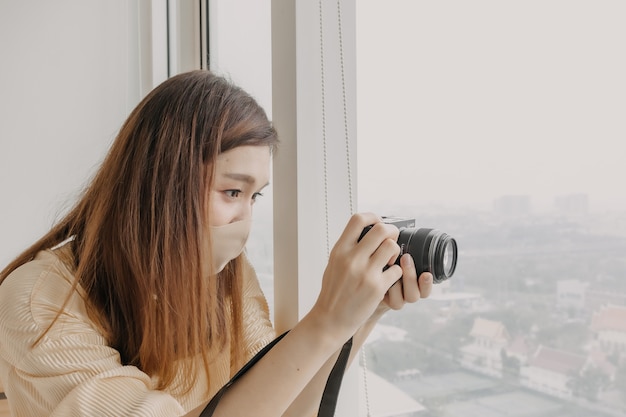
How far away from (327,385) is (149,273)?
13.0 inches

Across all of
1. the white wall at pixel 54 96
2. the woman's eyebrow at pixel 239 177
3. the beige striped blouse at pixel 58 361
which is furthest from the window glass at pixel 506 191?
the white wall at pixel 54 96

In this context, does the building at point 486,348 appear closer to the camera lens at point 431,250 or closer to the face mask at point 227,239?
the camera lens at point 431,250

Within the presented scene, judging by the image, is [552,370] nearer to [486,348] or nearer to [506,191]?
[486,348]

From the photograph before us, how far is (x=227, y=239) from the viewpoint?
94 centimetres

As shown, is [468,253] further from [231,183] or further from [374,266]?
[231,183]

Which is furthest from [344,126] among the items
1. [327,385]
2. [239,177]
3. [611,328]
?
[611,328]

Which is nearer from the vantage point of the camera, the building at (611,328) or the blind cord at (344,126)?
the building at (611,328)

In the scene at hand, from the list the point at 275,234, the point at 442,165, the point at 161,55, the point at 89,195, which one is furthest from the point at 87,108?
the point at 442,165

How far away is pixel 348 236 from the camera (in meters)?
0.75

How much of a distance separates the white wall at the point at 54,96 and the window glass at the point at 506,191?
1507 mm

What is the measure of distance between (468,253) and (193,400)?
1.88 feet

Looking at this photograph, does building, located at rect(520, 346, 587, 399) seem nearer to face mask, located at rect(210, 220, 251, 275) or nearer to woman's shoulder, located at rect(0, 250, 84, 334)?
face mask, located at rect(210, 220, 251, 275)

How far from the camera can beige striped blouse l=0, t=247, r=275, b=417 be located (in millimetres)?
782

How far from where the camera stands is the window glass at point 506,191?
2.10ft
